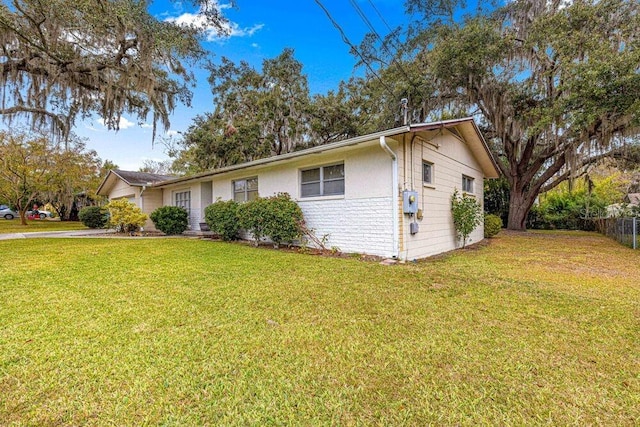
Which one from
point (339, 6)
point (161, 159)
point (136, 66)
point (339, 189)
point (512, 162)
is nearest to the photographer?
point (339, 6)

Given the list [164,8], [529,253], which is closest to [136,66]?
[164,8]

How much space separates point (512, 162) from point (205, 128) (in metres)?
17.1

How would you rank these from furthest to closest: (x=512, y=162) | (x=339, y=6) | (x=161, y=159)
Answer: (x=161, y=159) → (x=512, y=162) → (x=339, y=6)

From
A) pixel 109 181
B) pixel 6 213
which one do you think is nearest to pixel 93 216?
pixel 109 181

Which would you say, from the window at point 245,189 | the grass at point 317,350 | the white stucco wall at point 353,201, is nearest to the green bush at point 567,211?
the grass at point 317,350

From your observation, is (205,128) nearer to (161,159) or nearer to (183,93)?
(183,93)

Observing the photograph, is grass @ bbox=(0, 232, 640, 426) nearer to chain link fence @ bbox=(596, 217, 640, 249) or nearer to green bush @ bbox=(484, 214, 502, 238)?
chain link fence @ bbox=(596, 217, 640, 249)

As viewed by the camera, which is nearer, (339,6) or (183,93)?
(339,6)

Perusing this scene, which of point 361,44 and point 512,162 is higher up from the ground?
point 361,44

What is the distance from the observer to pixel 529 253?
26.6ft

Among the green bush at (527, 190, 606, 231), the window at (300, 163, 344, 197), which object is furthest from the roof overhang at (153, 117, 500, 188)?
the green bush at (527, 190, 606, 231)

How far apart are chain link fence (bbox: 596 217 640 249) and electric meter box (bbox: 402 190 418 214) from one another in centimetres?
767

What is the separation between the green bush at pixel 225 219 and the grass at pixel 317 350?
16.7 feet

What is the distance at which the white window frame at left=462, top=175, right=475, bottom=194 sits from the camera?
10.3m
